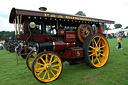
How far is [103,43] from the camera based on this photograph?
424 centimetres

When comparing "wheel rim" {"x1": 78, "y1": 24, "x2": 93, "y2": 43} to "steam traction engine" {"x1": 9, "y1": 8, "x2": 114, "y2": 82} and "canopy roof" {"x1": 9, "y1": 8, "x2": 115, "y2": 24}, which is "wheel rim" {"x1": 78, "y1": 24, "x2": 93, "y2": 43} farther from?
"canopy roof" {"x1": 9, "y1": 8, "x2": 115, "y2": 24}

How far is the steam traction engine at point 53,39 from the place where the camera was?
2895 mm

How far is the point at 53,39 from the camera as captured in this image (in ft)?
11.7

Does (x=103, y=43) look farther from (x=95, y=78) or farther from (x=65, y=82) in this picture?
(x=65, y=82)

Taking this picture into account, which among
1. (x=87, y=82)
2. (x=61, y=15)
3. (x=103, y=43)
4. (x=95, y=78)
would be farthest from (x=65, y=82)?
(x=103, y=43)

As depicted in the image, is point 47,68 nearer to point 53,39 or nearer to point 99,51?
point 53,39

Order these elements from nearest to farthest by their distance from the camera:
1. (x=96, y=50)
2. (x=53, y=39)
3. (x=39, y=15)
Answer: (x=39, y=15)
(x=53, y=39)
(x=96, y=50)

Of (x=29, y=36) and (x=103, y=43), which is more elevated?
(x=29, y=36)

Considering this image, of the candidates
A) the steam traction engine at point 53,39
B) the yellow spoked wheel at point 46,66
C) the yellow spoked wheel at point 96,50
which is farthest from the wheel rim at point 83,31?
the yellow spoked wheel at point 46,66

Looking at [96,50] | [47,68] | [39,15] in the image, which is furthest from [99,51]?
[39,15]

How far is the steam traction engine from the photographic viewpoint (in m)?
2.89

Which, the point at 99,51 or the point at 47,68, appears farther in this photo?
the point at 99,51

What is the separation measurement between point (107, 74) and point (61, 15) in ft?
6.79

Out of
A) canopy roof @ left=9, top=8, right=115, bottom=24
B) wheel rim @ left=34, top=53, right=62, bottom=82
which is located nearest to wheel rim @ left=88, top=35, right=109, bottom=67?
canopy roof @ left=9, top=8, right=115, bottom=24
